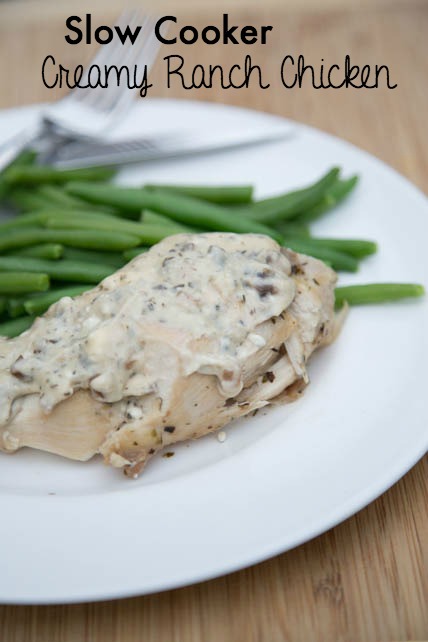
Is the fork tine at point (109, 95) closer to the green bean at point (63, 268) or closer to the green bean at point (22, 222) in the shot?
the green bean at point (22, 222)

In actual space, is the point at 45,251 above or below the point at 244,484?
above

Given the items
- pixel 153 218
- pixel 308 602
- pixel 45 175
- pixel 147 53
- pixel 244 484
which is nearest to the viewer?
pixel 308 602

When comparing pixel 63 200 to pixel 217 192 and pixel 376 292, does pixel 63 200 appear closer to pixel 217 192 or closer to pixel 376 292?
pixel 217 192

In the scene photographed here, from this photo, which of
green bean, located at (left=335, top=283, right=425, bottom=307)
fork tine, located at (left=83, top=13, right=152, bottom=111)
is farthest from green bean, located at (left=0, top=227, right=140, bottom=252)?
fork tine, located at (left=83, top=13, right=152, bottom=111)

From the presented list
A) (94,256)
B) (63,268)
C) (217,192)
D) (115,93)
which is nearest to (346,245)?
(217,192)

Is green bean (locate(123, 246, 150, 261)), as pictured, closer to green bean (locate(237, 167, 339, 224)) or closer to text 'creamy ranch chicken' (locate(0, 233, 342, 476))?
text 'creamy ranch chicken' (locate(0, 233, 342, 476))

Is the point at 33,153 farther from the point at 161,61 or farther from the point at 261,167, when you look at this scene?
the point at 161,61
